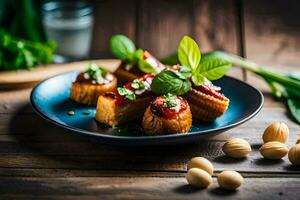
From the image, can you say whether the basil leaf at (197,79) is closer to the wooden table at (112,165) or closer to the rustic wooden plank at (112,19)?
the wooden table at (112,165)

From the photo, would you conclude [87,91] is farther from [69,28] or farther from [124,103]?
[69,28]

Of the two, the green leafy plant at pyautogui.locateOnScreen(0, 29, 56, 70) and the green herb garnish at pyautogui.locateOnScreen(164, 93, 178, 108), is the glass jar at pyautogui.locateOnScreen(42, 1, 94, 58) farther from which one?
the green herb garnish at pyautogui.locateOnScreen(164, 93, 178, 108)

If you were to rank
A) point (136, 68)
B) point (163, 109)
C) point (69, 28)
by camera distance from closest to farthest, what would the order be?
point (163, 109) → point (136, 68) → point (69, 28)

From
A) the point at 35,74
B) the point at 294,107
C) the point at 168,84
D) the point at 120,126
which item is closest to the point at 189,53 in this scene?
the point at 168,84

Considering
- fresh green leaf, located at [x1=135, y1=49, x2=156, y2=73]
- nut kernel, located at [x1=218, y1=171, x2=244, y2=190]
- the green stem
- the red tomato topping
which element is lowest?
nut kernel, located at [x1=218, y1=171, x2=244, y2=190]

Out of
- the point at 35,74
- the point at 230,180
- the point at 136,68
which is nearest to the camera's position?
the point at 230,180

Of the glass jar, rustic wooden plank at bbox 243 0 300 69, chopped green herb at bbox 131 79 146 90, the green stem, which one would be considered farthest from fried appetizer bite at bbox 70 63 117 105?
rustic wooden plank at bbox 243 0 300 69
